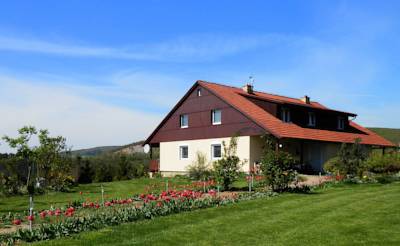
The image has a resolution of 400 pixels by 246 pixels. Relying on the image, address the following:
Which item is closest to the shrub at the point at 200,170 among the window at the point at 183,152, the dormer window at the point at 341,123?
the window at the point at 183,152

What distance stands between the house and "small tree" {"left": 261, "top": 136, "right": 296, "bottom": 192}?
9.34 meters

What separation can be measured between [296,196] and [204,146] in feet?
52.2

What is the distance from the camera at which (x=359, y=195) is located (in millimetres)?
14508

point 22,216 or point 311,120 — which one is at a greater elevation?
point 311,120

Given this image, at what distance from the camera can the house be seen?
1069 inches

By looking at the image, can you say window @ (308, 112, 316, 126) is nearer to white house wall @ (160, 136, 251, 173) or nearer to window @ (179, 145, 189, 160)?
white house wall @ (160, 136, 251, 173)

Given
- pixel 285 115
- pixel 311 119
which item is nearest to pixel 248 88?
pixel 285 115

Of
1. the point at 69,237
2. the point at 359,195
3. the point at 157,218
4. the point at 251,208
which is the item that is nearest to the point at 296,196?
the point at 359,195

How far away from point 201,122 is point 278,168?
15.5 meters

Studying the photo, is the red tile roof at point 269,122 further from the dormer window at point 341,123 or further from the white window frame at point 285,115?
the dormer window at point 341,123

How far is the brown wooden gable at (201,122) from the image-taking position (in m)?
27.4

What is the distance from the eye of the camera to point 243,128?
89.0 ft

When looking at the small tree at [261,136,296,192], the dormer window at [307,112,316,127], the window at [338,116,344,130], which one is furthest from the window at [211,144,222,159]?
the small tree at [261,136,296,192]

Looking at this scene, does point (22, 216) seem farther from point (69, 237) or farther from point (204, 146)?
point (204, 146)
